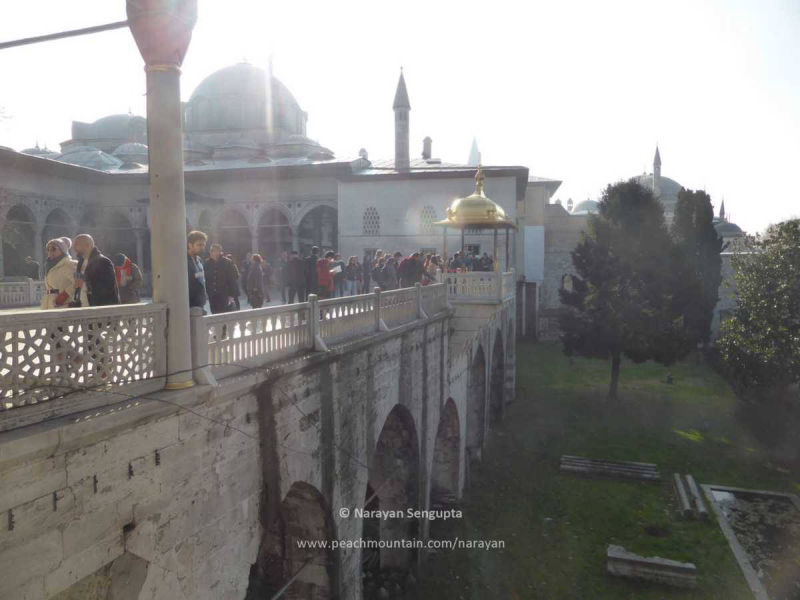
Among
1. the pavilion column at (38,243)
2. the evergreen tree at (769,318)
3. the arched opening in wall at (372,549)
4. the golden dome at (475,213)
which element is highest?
the golden dome at (475,213)

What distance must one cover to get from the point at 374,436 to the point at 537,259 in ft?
101

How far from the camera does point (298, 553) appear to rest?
8109mm

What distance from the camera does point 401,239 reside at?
26766 millimetres

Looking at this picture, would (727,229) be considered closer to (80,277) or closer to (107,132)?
(107,132)

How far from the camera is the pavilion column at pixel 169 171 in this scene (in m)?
4.73

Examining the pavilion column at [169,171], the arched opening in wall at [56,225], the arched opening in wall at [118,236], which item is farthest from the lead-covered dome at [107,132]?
the pavilion column at [169,171]

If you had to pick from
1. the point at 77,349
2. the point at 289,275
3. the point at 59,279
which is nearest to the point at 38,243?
the point at 289,275

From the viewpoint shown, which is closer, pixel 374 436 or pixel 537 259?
pixel 374 436

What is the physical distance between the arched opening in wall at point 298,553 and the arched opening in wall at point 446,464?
7.47 meters

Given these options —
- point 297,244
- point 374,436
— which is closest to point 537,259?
point 297,244

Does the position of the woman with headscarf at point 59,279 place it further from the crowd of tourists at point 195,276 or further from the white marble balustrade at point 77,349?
the white marble balustrade at point 77,349

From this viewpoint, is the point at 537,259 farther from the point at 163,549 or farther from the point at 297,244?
the point at 163,549

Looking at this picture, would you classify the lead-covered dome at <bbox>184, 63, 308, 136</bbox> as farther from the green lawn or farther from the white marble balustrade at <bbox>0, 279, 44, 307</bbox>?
the white marble balustrade at <bbox>0, 279, 44, 307</bbox>

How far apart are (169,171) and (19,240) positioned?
2265cm
